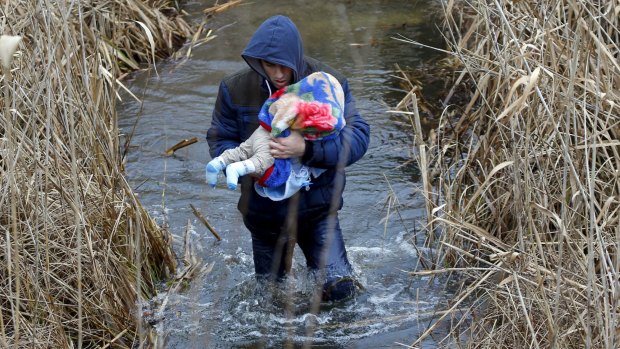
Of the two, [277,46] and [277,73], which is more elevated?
[277,46]

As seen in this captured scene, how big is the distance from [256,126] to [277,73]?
28 cm

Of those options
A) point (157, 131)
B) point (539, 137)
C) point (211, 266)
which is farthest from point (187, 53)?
point (539, 137)

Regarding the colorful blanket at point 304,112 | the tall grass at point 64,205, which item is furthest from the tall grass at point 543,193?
the tall grass at point 64,205

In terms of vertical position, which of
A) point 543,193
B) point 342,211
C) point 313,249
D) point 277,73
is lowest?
point 342,211

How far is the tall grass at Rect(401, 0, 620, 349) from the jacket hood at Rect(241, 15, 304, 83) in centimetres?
78

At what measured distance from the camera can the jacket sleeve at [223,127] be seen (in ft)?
13.7

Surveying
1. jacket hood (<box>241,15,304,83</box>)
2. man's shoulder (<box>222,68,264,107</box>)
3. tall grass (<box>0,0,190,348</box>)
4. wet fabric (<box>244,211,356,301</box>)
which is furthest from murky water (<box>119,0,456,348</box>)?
jacket hood (<box>241,15,304,83</box>)

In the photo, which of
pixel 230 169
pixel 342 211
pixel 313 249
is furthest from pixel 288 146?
pixel 342 211

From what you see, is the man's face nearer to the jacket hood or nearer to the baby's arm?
the jacket hood

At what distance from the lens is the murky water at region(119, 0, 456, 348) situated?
4547 mm

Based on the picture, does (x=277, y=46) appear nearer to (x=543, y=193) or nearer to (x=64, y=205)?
(x=64, y=205)

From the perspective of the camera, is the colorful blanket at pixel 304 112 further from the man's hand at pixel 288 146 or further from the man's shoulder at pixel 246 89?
the man's shoulder at pixel 246 89

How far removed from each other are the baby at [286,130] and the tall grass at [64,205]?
470 millimetres

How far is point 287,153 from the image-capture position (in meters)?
3.96
